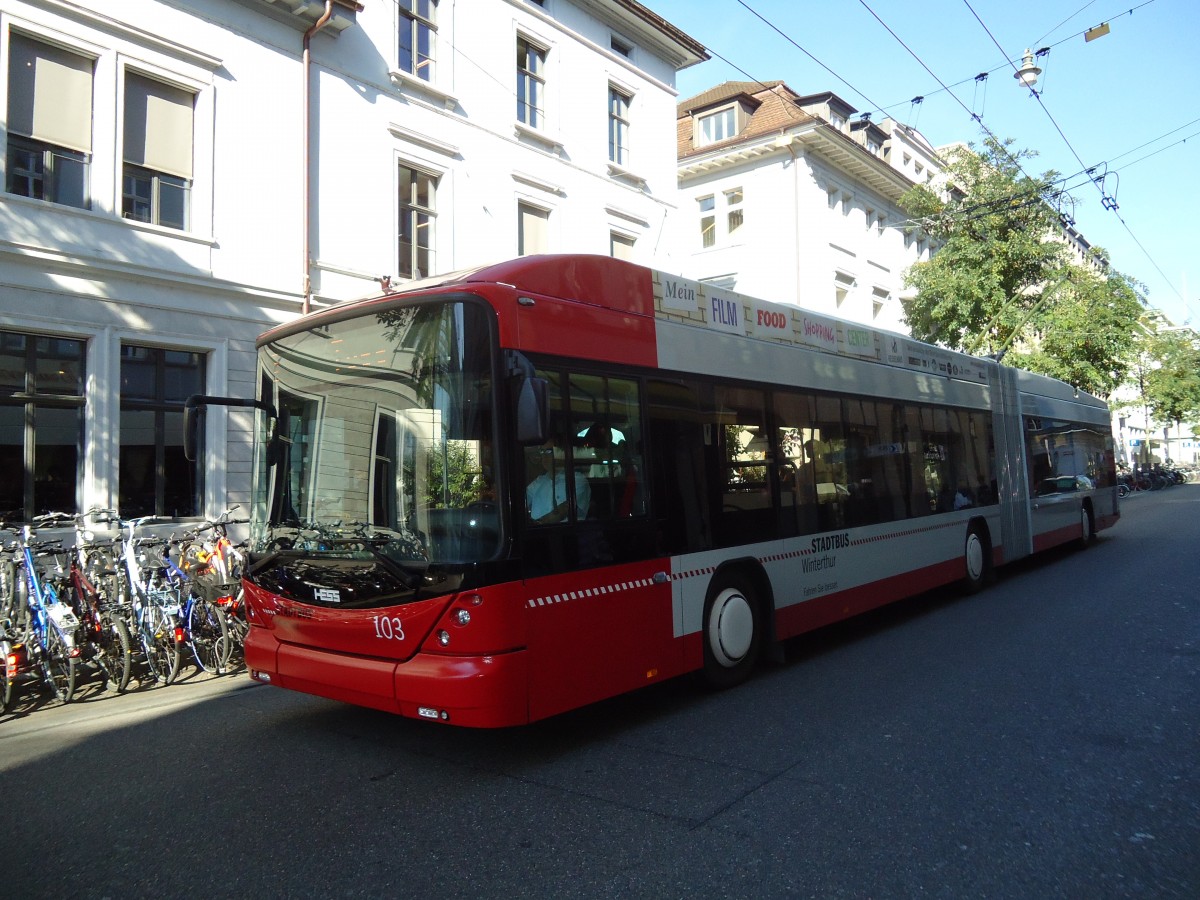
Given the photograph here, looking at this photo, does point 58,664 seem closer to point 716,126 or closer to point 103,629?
point 103,629

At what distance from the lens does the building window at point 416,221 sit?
50.5 feet

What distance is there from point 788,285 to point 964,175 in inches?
215

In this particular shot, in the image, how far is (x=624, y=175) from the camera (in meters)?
19.6

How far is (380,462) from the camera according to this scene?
521 cm

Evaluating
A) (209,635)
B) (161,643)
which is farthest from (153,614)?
(209,635)

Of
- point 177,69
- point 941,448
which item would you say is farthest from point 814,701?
point 177,69

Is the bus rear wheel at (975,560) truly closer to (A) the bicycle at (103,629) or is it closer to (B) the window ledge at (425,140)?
(A) the bicycle at (103,629)

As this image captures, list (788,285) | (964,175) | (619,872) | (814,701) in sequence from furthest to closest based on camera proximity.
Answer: (788,285) → (964,175) → (814,701) → (619,872)

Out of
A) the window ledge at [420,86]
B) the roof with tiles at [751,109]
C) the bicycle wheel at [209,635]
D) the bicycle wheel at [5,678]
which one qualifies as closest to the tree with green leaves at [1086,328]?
the roof with tiles at [751,109]

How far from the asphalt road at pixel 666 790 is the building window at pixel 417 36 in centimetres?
1158

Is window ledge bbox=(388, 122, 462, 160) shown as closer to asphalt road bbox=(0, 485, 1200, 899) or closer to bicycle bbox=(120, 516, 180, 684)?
bicycle bbox=(120, 516, 180, 684)

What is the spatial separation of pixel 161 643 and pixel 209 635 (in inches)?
20.7

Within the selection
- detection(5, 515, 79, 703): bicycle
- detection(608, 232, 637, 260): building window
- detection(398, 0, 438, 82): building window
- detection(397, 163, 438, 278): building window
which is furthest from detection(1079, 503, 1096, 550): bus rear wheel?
detection(5, 515, 79, 703): bicycle

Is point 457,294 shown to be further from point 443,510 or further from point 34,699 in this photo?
point 34,699
